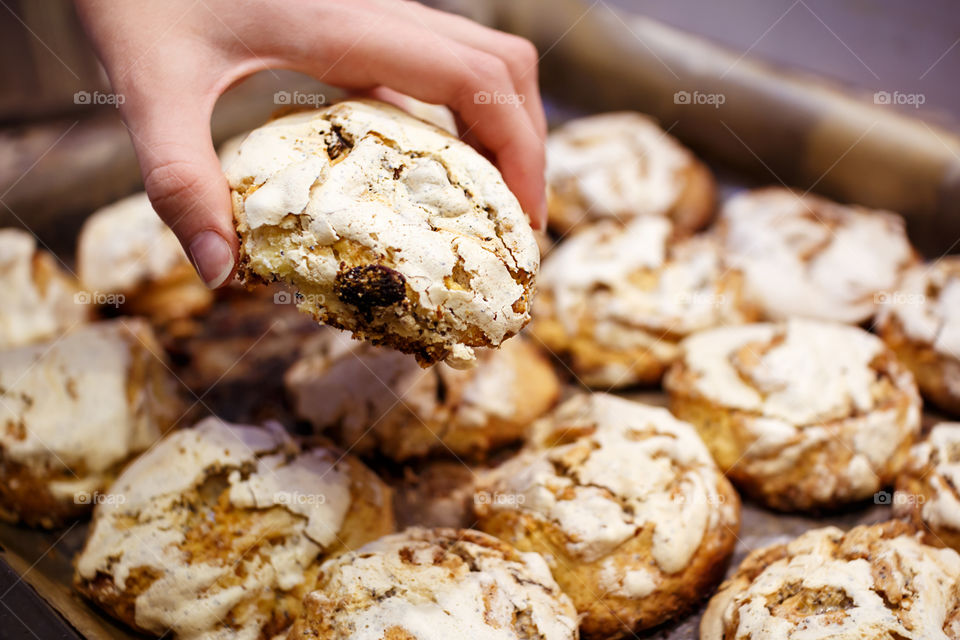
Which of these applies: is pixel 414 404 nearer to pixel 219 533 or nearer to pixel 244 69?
pixel 219 533

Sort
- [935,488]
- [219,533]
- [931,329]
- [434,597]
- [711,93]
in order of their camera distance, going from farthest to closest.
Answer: [711,93] < [931,329] < [935,488] < [219,533] < [434,597]

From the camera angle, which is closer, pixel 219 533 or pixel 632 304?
pixel 219 533

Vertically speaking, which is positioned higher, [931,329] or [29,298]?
[931,329]

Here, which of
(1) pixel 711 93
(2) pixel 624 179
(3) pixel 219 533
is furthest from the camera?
(1) pixel 711 93

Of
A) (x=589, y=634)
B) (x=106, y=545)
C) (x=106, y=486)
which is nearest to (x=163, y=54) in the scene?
(x=106, y=545)

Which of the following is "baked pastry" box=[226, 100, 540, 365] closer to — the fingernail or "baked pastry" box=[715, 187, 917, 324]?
the fingernail

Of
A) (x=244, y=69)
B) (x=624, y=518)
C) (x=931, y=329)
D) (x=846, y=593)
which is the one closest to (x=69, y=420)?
(x=244, y=69)
